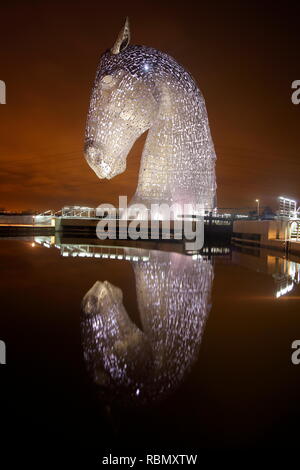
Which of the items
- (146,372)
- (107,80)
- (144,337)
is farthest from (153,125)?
(146,372)

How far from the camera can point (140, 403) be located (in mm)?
1649

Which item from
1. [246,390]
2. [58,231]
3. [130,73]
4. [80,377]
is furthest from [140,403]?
[58,231]

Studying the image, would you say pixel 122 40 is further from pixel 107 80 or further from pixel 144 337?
pixel 144 337

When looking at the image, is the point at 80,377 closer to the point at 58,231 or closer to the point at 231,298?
the point at 231,298

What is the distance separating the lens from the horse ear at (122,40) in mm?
11242

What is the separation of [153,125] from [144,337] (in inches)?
441

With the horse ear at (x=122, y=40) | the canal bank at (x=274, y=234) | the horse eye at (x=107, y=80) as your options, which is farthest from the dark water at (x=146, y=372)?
the horse ear at (x=122, y=40)

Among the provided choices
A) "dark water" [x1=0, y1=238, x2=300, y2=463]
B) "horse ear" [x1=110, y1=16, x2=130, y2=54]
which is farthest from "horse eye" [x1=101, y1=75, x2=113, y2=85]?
"dark water" [x1=0, y1=238, x2=300, y2=463]

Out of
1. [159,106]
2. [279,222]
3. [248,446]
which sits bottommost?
[248,446]

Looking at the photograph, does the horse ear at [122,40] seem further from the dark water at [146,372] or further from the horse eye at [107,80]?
the dark water at [146,372]

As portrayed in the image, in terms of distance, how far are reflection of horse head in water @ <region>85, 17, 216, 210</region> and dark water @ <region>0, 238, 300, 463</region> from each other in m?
8.69

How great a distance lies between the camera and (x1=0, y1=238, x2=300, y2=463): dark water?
55.7 inches

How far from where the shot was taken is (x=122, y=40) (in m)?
11.4

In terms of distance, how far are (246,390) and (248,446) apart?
16.2 inches
